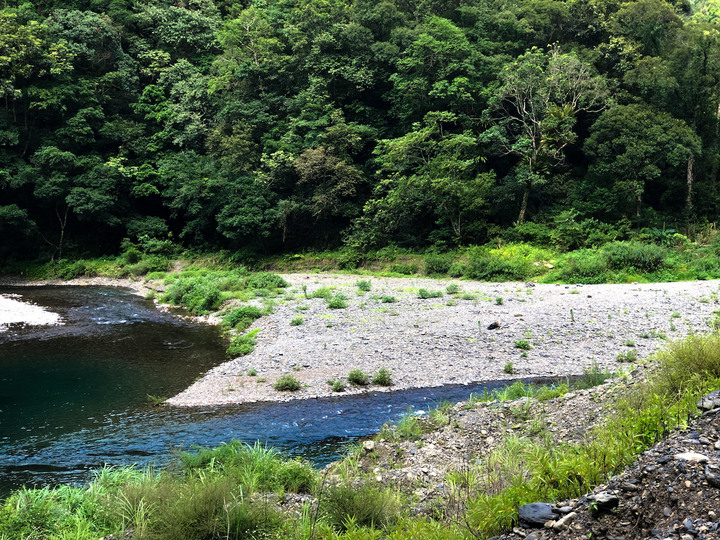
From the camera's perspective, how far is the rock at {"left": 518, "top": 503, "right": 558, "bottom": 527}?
3.40 metres

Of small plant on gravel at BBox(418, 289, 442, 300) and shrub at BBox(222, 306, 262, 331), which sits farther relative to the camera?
small plant on gravel at BBox(418, 289, 442, 300)

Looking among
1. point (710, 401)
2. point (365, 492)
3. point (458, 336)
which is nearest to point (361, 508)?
point (365, 492)

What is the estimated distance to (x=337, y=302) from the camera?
58.3ft

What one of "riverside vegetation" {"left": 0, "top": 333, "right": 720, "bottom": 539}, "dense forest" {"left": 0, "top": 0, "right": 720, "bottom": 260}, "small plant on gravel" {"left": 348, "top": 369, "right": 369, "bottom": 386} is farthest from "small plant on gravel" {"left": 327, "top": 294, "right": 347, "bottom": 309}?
"dense forest" {"left": 0, "top": 0, "right": 720, "bottom": 260}

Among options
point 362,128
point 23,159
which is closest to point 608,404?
point 362,128

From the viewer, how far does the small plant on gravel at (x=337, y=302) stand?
1766 cm

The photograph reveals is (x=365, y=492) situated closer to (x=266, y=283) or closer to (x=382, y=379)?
(x=382, y=379)

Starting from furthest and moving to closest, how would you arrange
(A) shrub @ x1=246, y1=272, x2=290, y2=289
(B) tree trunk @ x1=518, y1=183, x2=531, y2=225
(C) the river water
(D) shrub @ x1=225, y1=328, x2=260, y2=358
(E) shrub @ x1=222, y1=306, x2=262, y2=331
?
(B) tree trunk @ x1=518, y1=183, x2=531, y2=225 → (A) shrub @ x1=246, y1=272, x2=290, y2=289 → (E) shrub @ x1=222, y1=306, x2=262, y2=331 → (D) shrub @ x1=225, y1=328, x2=260, y2=358 → (C) the river water

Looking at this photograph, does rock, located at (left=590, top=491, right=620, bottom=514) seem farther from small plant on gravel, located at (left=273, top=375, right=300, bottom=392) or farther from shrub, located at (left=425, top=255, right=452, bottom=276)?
shrub, located at (left=425, top=255, right=452, bottom=276)

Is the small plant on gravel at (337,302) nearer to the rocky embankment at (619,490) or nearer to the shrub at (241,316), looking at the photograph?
the shrub at (241,316)

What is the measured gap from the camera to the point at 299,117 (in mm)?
32531

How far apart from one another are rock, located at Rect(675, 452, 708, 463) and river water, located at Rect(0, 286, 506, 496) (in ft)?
17.9

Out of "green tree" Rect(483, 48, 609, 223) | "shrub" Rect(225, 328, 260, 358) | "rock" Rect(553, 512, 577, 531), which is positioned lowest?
"shrub" Rect(225, 328, 260, 358)

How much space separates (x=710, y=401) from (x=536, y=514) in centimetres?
193
